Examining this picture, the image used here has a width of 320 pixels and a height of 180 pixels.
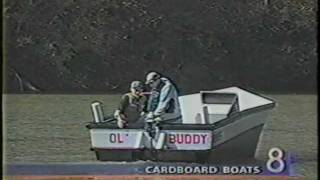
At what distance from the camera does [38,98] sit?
19.7 feet

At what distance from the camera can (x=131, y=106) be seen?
6.02 m

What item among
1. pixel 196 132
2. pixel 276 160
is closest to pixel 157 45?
pixel 196 132

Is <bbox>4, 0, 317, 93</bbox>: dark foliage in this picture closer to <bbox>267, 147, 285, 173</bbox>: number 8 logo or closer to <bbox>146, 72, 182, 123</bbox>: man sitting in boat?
<bbox>146, 72, 182, 123</bbox>: man sitting in boat

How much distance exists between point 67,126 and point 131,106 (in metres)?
0.47

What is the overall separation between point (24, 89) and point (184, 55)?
116cm

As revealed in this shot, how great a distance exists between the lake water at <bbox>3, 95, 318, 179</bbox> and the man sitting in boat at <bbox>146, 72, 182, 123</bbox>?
27 centimetres

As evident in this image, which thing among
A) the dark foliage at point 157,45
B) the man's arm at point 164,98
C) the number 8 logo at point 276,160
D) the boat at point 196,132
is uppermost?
the dark foliage at point 157,45

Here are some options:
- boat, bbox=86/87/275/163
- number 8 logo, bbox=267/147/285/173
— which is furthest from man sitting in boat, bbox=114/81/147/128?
number 8 logo, bbox=267/147/285/173

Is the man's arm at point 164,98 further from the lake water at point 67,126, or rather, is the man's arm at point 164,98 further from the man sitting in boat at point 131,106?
the lake water at point 67,126

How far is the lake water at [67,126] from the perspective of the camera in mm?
5988

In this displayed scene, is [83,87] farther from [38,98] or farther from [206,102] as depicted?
[206,102]

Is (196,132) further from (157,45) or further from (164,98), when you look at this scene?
(157,45)

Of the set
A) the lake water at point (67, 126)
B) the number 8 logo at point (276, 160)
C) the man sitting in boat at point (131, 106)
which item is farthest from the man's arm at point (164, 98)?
the number 8 logo at point (276, 160)

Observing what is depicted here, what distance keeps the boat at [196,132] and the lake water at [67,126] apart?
0.07 m
